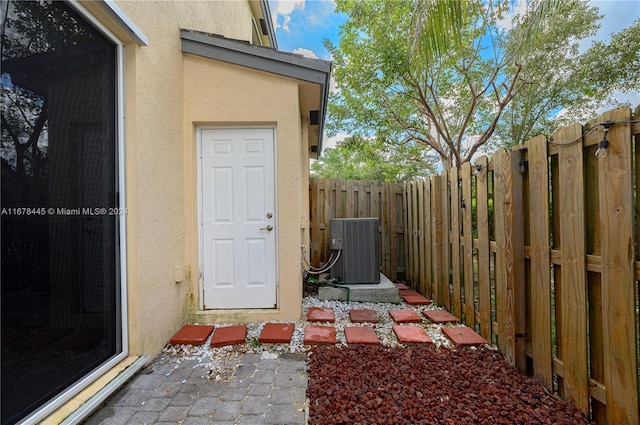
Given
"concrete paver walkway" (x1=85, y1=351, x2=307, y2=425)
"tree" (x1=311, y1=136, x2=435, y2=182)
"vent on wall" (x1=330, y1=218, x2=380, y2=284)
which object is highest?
"tree" (x1=311, y1=136, x2=435, y2=182)

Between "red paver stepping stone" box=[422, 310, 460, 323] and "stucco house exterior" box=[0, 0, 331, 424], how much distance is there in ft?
5.35

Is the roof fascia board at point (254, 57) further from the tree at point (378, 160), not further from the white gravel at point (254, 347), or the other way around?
the tree at point (378, 160)

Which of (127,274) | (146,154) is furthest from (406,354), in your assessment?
(146,154)

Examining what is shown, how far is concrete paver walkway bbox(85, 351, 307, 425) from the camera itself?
193cm

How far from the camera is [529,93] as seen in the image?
8.08 m

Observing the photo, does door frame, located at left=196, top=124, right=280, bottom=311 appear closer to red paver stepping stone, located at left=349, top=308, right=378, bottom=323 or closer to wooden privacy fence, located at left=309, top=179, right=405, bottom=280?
red paver stepping stone, located at left=349, top=308, right=378, bottom=323

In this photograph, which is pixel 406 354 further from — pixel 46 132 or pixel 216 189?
pixel 46 132

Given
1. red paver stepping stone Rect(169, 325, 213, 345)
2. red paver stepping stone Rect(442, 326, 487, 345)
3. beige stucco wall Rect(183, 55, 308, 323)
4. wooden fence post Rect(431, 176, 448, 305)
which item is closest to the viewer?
red paver stepping stone Rect(442, 326, 487, 345)

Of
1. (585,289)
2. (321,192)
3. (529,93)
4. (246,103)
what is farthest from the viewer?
(529,93)

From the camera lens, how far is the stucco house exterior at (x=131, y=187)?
1724 millimetres

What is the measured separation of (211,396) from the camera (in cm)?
217

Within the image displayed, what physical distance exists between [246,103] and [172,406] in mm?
3026

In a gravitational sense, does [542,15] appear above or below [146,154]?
above

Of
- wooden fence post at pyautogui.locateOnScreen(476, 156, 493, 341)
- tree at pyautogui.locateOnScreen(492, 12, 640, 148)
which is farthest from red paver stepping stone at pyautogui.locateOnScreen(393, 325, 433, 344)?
tree at pyautogui.locateOnScreen(492, 12, 640, 148)
